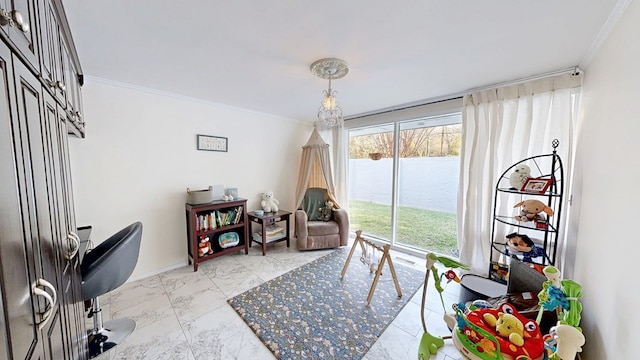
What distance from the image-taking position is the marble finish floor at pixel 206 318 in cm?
155

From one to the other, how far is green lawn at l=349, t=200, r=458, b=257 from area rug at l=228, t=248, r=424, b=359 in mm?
635

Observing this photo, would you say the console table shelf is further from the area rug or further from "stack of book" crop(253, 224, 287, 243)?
the area rug

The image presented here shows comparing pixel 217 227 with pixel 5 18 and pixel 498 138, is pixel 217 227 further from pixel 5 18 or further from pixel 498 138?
pixel 498 138

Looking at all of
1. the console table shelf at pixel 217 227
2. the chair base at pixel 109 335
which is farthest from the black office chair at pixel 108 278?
the console table shelf at pixel 217 227

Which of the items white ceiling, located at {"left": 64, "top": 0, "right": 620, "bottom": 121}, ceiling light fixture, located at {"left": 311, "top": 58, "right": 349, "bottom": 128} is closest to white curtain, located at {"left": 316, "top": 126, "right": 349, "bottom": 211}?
white ceiling, located at {"left": 64, "top": 0, "right": 620, "bottom": 121}

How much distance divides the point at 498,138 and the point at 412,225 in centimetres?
161

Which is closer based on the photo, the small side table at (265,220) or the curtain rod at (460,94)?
the curtain rod at (460,94)

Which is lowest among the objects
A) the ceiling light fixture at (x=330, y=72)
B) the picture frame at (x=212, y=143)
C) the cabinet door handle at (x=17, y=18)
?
the picture frame at (x=212, y=143)

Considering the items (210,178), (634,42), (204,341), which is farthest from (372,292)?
(210,178)

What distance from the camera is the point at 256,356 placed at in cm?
152

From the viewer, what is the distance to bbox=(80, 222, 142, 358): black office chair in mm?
1433

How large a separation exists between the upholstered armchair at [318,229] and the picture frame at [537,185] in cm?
212

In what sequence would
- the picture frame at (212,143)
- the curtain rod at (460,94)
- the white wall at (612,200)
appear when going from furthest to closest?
the picture frame at (212,143) < the curtain rod at (460,94) < the white wall at (612,200)

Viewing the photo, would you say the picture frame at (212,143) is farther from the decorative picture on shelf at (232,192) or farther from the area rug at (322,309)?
the area rug at (322,309)
